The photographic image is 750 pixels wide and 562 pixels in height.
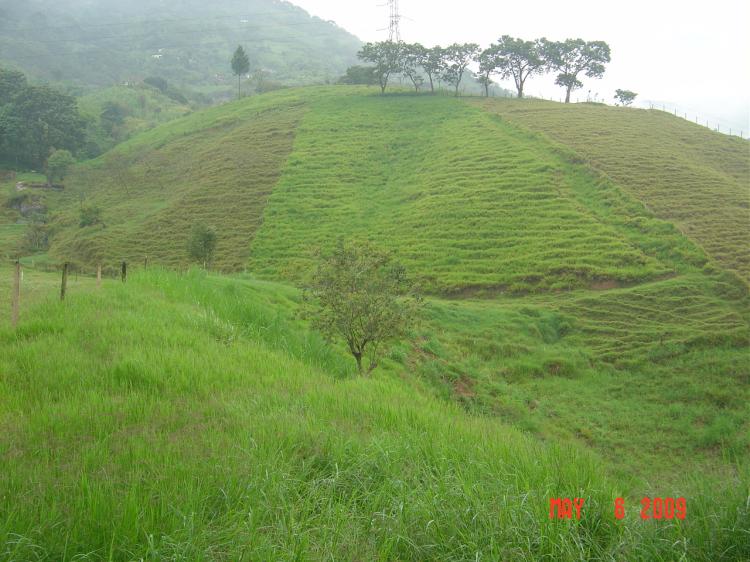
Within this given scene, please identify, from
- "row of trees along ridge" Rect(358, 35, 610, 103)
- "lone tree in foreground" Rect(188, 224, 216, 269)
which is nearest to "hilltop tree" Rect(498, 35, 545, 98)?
"row of trees along ridge" Rect(358, 35, 610, 103)

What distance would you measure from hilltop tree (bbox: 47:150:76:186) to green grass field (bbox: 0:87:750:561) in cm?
1253

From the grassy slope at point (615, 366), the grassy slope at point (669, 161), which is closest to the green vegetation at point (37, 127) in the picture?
the grassy slope at point (669, 161)

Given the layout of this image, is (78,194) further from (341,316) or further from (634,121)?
(634,121)

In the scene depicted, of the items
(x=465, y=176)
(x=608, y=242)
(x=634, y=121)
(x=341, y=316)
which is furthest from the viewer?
(x=634, y=121)

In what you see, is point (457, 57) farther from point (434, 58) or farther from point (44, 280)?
point (44, 280)

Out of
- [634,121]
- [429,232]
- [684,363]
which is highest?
[634,121]

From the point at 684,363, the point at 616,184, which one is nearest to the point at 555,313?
the point at 684,363

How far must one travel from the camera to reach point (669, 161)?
4062cm

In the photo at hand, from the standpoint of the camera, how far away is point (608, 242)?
28.0 metres

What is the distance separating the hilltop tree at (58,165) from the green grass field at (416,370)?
493 inches

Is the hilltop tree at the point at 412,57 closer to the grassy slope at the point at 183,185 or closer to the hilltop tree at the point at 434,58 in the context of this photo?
the hilltop tree at the point at 434,58

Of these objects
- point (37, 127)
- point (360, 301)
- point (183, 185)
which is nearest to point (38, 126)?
point (37, 127)

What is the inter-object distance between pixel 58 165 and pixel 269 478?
67.7 metres

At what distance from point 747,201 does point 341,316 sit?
33790mm
